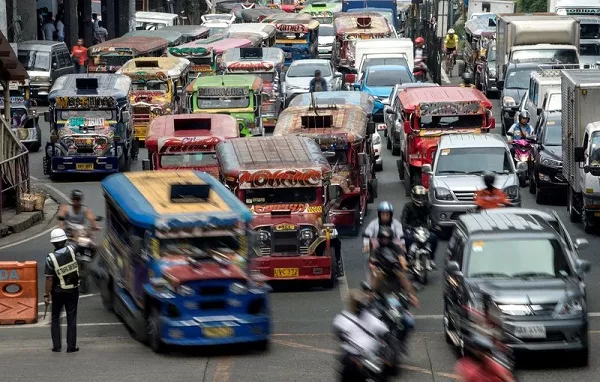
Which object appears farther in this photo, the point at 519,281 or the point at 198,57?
the point at 198,57

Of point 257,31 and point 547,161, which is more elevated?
point 547,161

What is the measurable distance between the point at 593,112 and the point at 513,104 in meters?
13.3

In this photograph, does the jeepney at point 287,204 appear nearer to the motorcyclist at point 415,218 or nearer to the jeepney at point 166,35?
the motorcyclist at point 415,218

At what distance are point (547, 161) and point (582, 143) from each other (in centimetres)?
333

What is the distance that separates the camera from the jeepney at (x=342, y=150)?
29.7 metres

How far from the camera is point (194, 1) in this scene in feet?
311

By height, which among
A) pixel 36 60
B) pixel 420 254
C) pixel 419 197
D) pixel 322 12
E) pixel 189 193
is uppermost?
pixel 189 193

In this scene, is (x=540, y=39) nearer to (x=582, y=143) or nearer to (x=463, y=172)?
(x=582, y=143)

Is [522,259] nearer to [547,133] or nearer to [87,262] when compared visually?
[87,262]

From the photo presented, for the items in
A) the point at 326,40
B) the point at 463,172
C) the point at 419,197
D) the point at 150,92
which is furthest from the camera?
the point at 326,40

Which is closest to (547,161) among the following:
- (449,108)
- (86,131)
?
(449,108)

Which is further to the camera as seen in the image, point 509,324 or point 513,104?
point 513,104

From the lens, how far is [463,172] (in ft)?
97.5

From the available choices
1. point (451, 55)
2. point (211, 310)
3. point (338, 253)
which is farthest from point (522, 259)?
point (451, 55)
